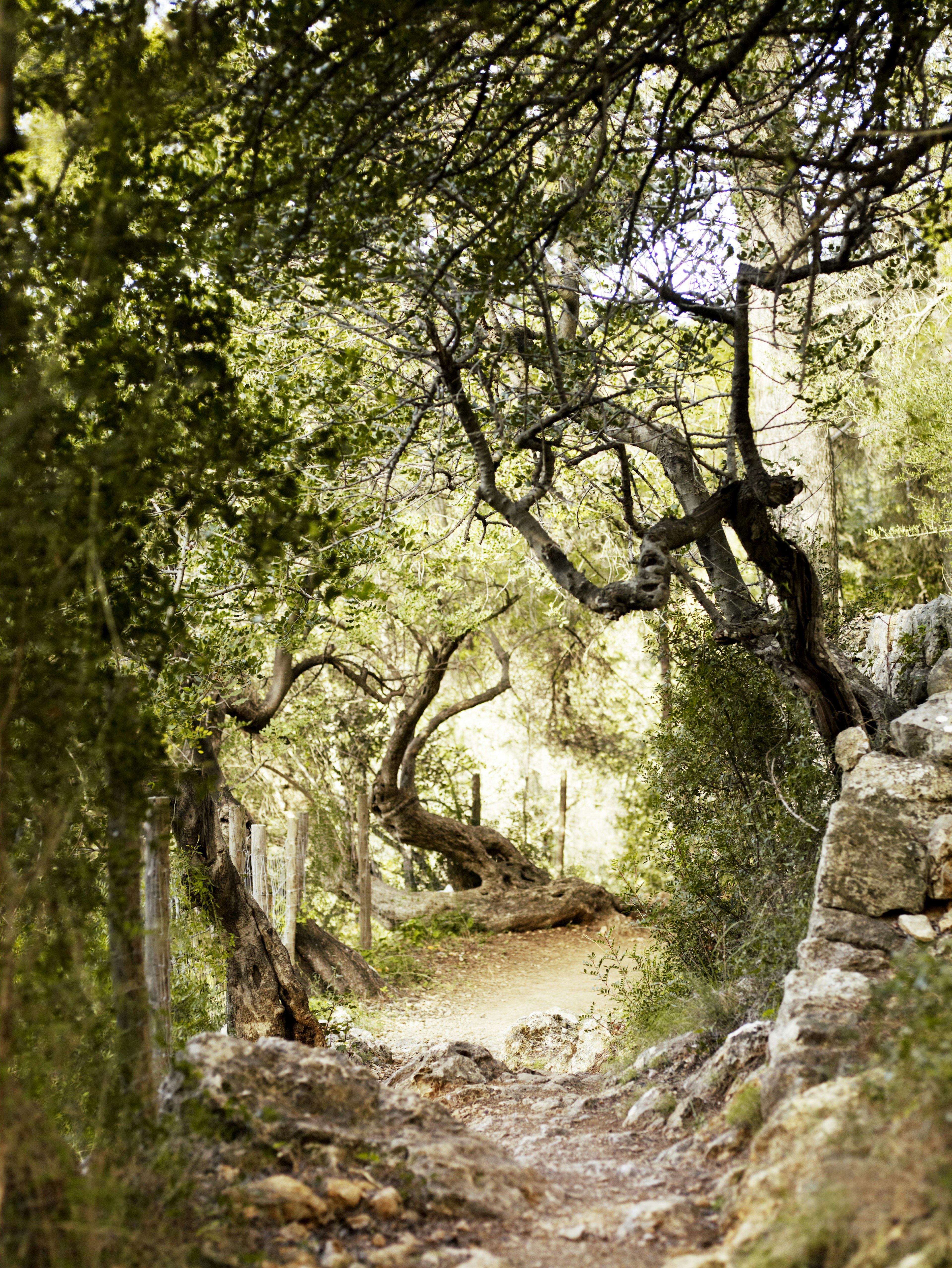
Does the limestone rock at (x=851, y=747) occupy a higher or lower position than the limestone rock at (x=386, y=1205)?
higher

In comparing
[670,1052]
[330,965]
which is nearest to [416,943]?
[330,965]

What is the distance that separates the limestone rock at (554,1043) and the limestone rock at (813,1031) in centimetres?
342

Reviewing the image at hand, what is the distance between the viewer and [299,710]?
13.2 meters

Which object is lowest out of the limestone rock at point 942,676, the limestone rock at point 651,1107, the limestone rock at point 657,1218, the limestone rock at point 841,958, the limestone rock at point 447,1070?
the limestone rock at point 447,1070

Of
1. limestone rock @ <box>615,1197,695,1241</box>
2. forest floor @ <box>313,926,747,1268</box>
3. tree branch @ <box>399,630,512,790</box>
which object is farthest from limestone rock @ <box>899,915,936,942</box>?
tree branch @ <box>399,630,512,790</box>

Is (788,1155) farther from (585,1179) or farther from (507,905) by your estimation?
(507,905)

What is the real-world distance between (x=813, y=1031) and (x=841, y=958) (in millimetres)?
677

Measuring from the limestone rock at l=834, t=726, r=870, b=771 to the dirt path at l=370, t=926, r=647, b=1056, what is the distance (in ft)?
11.3

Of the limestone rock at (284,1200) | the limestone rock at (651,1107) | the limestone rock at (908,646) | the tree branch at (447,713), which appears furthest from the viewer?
the tree branch at (447,713)

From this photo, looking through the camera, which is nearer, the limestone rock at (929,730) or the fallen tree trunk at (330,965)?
the limestone rock at (929,730)

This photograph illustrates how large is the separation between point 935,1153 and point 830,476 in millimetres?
9203

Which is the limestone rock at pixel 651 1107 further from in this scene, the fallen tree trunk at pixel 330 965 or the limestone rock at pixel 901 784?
the fallen tree trunk at pixel 330 965

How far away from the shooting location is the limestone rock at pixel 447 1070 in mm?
6277

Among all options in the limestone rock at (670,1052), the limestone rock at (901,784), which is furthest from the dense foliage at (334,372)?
the limestone rock at (901,784)
